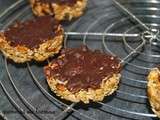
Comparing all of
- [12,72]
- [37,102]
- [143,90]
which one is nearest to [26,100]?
[37,102]

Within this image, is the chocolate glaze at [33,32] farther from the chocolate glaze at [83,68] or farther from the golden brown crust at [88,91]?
the golden brown crust at [88,91]

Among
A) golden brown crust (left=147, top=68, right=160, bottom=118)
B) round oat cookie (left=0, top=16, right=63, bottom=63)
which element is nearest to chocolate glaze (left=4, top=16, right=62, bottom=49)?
round oat cookie (left=0, top=16, right=63, bottom=63)

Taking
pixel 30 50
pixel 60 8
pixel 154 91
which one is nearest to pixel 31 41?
pixel 30 50

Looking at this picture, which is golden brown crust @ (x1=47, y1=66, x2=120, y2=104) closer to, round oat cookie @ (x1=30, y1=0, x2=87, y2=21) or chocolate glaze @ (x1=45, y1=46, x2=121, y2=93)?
chocolate glaze @ (x1=45, y1=46, x2=121, y2=93)

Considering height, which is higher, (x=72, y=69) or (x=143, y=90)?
(x=72, y=69)

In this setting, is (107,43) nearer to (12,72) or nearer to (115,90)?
(115,90)

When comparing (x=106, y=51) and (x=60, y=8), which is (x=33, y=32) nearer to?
(x=60, y=8)

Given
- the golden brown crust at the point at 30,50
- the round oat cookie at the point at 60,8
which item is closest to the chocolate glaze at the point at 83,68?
the golden brown crust at the point at 30,50
